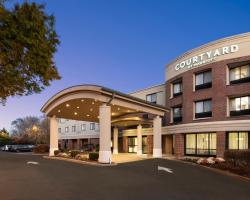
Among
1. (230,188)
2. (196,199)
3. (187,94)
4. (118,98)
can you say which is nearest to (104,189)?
(196,199)

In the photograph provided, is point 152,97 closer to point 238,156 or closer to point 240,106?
point 240,106

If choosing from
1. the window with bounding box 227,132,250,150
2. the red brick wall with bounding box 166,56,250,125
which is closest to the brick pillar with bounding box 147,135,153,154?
the red brick wall with bounding box 166,56,250,125

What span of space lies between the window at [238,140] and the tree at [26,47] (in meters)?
22.7

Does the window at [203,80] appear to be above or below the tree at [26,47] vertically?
above

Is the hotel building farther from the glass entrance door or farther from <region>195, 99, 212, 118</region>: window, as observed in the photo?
the glass entrance door

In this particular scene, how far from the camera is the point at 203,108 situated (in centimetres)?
3275

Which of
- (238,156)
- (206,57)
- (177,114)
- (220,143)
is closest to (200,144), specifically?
(220,143)

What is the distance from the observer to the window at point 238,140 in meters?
28.8

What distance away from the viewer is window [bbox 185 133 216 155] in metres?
31.6

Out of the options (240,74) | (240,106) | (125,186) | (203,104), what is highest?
(240,74)

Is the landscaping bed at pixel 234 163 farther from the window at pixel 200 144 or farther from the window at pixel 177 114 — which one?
the window at pixel 177 114

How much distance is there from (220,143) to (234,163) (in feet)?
30.7

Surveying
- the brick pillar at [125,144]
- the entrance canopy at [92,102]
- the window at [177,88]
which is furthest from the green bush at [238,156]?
the brick pillar at [125,144]

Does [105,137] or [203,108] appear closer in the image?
[105,137]
